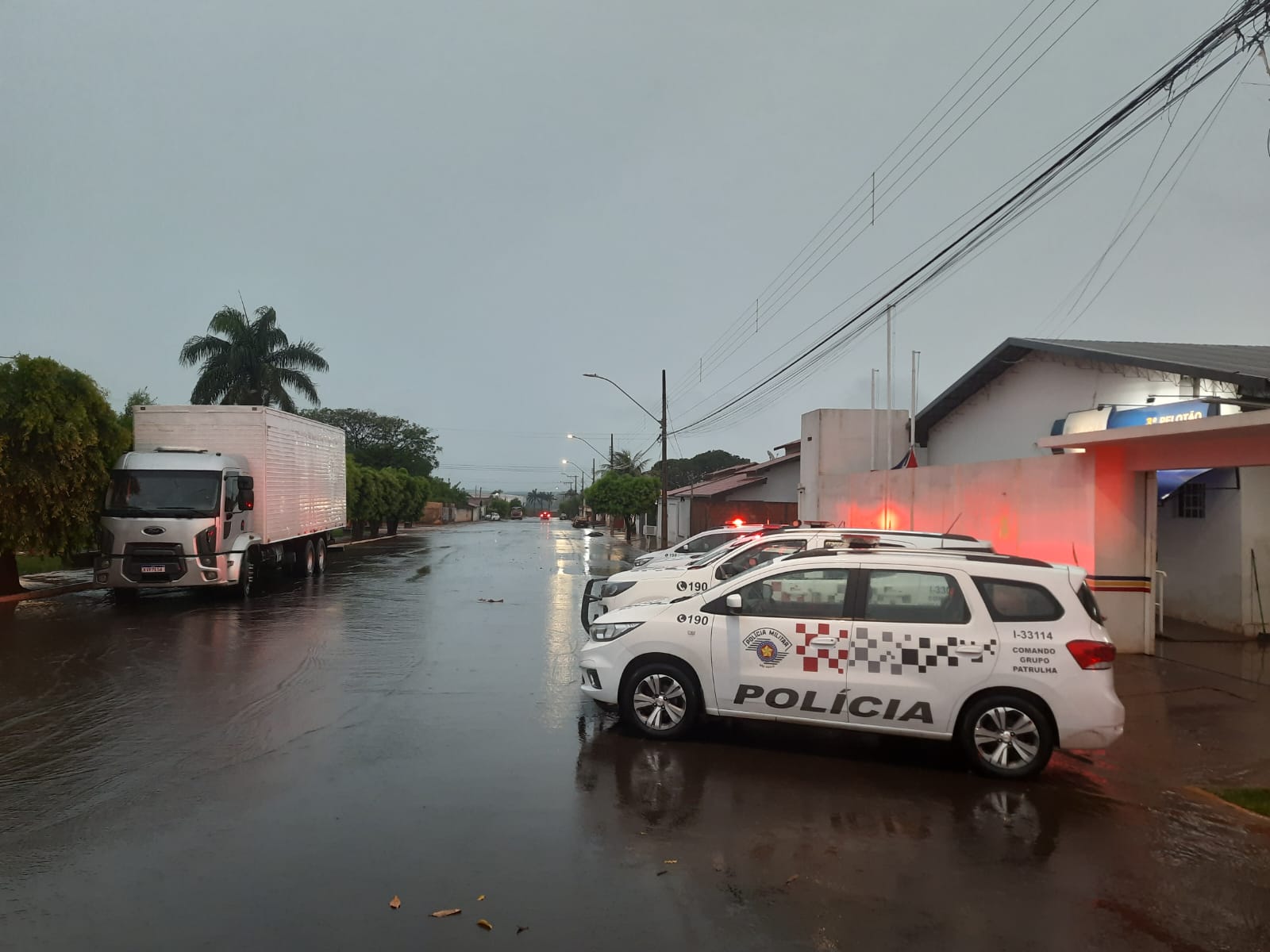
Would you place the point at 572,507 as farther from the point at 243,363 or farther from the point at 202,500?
the point at 202,500

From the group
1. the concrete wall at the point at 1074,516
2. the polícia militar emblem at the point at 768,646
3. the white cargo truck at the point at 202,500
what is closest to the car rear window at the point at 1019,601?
the polícia militar emblem at the point at 768,646

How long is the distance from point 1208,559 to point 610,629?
11583mm

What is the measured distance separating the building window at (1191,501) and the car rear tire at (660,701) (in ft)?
37.3

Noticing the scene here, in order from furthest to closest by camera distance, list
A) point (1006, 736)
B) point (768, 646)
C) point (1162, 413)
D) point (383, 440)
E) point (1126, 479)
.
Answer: point (383, 440) → point (1162, 413) → point (1126, 479) → point (768, 646) → point (1006, 736)

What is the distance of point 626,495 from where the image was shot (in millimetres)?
51812

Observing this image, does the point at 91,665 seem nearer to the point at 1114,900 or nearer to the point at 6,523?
the point at 6,523

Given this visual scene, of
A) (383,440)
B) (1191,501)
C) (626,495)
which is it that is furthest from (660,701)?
(383,440)

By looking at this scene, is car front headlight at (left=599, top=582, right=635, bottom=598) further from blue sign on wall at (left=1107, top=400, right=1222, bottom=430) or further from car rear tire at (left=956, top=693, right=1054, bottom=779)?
blue sign on wall at (left=1107, top=400, right=1222, bottom=430)

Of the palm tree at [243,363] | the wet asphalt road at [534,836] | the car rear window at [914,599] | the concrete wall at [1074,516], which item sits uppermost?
the palm tree at [243,363]

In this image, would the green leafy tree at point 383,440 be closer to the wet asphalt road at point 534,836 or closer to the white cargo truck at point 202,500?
the white cargo truck at point 202,500

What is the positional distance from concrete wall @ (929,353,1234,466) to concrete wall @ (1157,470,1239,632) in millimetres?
1758

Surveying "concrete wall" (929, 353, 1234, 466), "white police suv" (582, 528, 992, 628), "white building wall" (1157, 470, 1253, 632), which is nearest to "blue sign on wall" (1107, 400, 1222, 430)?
"concrete wall" (929, 353, 1234, 466)

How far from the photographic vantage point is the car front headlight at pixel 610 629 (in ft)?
24.4

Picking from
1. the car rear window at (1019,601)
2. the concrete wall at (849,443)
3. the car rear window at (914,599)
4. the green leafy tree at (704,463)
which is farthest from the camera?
the green leafy tree at (704,463)
